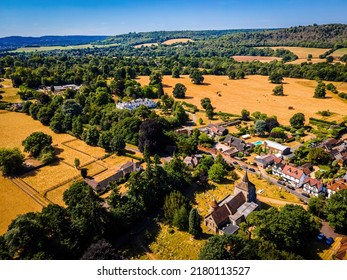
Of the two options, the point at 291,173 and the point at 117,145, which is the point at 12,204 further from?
the point at 291,173

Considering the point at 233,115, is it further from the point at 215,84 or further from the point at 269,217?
the point at 269,217

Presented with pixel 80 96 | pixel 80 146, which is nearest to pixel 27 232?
pixel 80 146

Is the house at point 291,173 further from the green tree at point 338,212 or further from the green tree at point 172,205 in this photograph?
the green tree at point 172,205

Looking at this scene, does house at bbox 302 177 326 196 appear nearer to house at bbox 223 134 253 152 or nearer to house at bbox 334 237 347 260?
house at bbox 334 237 347 260

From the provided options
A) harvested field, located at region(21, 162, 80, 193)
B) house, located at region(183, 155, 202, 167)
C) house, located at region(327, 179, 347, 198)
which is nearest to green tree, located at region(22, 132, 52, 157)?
harvested field, located at region(21, 162, 80, 193)

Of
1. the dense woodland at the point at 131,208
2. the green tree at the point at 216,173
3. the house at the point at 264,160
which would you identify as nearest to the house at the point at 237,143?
the dense woodland at the point at 131,208

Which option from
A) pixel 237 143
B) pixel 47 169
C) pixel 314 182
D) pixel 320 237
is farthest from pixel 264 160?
pixel 47 169
